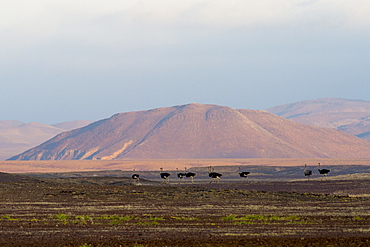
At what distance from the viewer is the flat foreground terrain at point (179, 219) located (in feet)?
69.0

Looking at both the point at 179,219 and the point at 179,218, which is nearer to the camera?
the point at 179,219

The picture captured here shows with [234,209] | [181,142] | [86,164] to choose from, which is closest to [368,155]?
[181,142]

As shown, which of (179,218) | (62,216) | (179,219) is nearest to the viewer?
(179,219)

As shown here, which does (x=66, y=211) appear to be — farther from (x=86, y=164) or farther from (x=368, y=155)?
(x=368, y=155)

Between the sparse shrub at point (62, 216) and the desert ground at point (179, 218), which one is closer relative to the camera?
the desert ground at point (179, 218)

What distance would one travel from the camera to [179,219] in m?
28.5

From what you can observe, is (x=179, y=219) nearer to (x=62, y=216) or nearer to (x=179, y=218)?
(x=179, y=218)

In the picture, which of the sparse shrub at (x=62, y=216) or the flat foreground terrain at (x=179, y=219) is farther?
the sparse shrub at (x=62, y=216)

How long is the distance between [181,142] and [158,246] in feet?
567

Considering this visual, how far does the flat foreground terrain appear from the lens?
21.0 metres

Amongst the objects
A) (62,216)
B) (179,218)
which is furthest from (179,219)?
(62,216)

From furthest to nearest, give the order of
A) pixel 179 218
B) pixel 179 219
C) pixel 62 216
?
pixel 62 216
pixel 179 218
pixel 179 219

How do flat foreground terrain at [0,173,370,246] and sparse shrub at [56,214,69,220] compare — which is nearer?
flat foreground terrain at [0,173,370,246]

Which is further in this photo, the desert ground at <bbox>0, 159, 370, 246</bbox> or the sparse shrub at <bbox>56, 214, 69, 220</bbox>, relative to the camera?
the sparse shrub at <bbox>56, 214, 69, 220</bbox>
